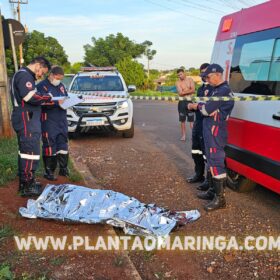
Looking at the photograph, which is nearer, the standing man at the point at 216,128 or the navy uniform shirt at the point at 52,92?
the standing man at the point at 216,128

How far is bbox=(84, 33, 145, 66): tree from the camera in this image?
4653 cm

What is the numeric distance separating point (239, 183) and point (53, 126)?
275cm

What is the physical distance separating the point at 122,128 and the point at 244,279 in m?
6.47

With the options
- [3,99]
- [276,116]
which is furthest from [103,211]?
[3,99]

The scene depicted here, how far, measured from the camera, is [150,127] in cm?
1201

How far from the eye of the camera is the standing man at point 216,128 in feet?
13.9

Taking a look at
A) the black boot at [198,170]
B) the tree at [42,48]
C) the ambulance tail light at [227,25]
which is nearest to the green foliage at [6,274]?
the black boot at [198,170]

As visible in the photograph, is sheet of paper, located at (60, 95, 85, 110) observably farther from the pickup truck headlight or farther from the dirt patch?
the pickup truck headlight

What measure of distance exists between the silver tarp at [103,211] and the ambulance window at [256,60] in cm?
177

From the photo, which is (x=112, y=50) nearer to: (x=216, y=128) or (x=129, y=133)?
(x=129, y=133)

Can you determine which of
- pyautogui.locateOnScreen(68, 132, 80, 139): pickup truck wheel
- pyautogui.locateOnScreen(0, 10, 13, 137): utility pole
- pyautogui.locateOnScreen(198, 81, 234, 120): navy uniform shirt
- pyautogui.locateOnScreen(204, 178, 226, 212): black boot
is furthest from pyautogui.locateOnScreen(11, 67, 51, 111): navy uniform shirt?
pyautogui.locateOnScreen(68, 132, 80, 139): pickup truck wheel

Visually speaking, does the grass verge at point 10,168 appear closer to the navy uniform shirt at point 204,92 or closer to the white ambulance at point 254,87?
the navy uniform shirt at point 204,92

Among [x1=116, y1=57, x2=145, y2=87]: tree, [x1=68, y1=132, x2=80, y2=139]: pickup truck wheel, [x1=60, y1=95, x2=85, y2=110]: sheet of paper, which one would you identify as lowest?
[x1=116, y1=57, x2=145, y2=87]: tree

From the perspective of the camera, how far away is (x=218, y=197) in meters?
4.52
